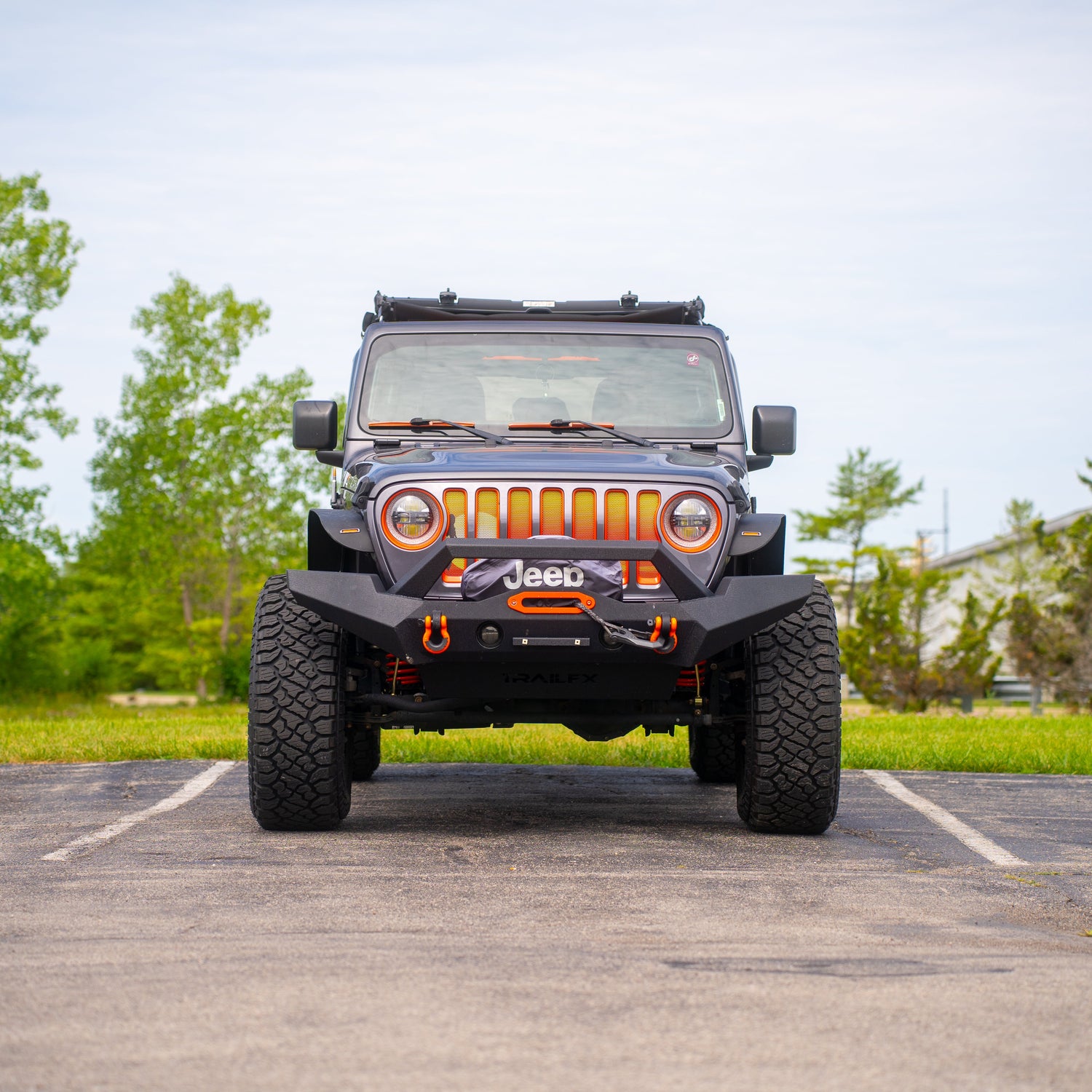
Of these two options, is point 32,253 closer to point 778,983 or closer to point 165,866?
point 165,866

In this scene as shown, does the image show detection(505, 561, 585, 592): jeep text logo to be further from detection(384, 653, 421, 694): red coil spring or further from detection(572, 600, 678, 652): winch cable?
detection(384, 653, 421, 694): red coil spring

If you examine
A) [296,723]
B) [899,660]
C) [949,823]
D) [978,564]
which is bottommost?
[949,823]

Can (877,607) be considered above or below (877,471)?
below

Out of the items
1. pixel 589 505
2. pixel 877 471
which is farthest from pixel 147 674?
pixel 589 505

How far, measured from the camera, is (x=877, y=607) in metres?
28.8

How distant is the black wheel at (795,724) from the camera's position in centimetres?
676

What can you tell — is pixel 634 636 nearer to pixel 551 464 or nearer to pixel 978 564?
pixel 551 464

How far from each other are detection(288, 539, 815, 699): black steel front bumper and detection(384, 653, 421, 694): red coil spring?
1.91 ft

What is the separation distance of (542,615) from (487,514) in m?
0.61

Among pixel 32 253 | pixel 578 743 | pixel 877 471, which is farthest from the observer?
pixel 877 471

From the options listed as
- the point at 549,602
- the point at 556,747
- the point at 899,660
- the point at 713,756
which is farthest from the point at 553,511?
the point at 899,660

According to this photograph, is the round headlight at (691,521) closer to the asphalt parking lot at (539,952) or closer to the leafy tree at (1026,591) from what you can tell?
the asphalt parking lot at (539,952)

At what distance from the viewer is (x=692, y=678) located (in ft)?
23.1

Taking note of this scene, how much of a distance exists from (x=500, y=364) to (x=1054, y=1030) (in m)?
5.42
